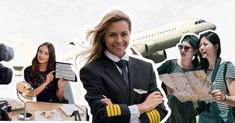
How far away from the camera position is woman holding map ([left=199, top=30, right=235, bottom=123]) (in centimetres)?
249

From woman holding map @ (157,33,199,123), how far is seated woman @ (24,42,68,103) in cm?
67

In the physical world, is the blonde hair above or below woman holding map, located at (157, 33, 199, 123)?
above

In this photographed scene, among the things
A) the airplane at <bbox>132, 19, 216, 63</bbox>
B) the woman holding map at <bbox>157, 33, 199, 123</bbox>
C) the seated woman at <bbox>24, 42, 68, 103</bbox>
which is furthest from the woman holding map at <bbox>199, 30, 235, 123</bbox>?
the seated woman at <bbox>24, 42, 68, 103</bbox>

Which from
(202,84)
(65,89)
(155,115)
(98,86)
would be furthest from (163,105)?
(65,89)

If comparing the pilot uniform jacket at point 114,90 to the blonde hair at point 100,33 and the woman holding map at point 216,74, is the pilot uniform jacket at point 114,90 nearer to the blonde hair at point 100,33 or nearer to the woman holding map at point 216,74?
the blonde hair at point 100,33

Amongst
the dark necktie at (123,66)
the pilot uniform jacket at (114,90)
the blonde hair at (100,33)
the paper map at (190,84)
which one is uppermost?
the blonde hair at (100,33)

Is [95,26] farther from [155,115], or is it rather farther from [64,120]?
[64,120]

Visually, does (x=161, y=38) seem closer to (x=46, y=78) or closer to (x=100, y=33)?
(x=46, y=78)

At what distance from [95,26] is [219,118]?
1583 millimetres

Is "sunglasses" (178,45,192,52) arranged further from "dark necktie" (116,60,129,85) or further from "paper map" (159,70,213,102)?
"dark necktie" (116,60,129,85)

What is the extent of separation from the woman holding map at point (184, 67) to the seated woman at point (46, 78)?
2.20 feet

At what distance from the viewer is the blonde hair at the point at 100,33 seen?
1.31 metres

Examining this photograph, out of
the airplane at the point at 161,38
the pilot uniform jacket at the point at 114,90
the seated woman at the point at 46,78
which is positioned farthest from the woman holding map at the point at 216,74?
the pilot uniform jacket at the point at 114,90

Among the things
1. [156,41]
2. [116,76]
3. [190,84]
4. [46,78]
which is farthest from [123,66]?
[156,41]
